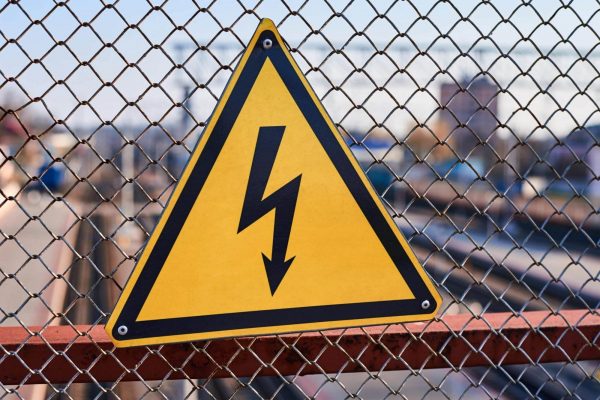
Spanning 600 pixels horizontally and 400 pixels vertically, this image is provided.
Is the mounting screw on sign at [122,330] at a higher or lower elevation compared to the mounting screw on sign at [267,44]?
lower

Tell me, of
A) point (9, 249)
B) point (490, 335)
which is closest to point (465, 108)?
point (9, 249)

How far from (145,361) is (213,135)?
63cm

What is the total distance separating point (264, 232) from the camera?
1659 mm

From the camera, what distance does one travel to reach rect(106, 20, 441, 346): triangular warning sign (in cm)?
162

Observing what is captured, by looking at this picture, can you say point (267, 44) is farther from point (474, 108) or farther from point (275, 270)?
point (474, 108)

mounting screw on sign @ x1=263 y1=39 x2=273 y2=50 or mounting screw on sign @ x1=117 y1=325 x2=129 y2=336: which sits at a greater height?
mounting screw on sign @ x1=263 y1=39 x2=273 y2=50

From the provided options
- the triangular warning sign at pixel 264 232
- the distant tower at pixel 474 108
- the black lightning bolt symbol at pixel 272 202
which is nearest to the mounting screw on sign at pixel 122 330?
the triangular warning sign at pixel 264 232

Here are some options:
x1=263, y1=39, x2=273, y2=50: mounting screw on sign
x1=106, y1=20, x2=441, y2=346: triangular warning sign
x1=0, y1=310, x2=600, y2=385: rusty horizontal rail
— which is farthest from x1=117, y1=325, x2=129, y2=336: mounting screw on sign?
x1=263, y1=39, x2=273, y2=50: mounting screw on sign

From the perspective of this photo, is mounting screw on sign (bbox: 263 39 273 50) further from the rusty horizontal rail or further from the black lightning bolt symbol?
the rusty horizontal rail

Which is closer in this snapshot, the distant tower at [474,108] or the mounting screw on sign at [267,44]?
the mounting screw on sign at [267,44]

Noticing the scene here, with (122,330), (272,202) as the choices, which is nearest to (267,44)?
(272,202)

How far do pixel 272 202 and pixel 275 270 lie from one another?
0.16 meters

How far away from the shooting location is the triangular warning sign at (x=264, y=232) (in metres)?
1.62

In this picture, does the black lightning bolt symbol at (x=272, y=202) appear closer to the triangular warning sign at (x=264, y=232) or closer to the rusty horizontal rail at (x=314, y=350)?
the triangular warning sign at (x=264, y=232)
